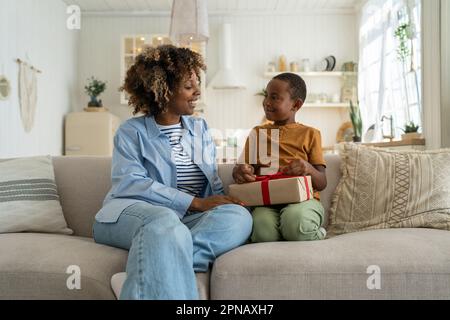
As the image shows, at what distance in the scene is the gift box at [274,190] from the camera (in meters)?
1.79

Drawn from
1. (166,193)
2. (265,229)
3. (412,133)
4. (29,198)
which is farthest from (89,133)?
(265,229)

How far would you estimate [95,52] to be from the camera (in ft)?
22.5

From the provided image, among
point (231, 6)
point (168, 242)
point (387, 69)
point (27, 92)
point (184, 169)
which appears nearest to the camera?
point (168, 242)

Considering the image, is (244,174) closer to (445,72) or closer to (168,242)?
(168,242)

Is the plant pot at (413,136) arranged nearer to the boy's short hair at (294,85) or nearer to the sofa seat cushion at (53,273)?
the boy's short hair at (294,85)

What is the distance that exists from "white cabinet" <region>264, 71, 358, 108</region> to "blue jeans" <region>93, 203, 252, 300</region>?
16.6 ft

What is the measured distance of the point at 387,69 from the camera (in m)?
5.28

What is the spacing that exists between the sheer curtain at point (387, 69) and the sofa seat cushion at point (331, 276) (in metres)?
2.83

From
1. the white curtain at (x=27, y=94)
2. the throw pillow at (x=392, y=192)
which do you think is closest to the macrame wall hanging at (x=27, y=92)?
the white curtain at (x=27, y=94)

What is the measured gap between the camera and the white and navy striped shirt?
1.91 meters

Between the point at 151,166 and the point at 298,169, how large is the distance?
21.2 inches

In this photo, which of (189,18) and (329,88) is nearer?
(189,18)

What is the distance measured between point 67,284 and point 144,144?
2.03ft
